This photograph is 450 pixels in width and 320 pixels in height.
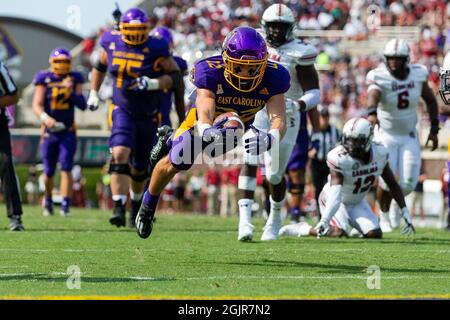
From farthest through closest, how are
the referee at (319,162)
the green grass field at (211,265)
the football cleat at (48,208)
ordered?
the football cleat at (48,208) → the referee at (319,162) → the green grass field at (211,265)

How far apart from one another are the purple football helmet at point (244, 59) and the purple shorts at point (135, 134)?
3.53m

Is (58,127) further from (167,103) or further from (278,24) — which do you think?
(278,24)

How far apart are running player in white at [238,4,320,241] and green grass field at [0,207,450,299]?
405mm

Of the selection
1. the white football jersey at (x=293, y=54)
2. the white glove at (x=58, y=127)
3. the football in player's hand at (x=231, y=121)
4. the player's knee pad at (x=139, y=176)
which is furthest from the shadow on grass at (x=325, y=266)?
the white glove at (x=58, y=127)

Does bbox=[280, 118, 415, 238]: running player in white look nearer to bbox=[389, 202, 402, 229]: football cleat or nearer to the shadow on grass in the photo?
bbox=[389, 202, 402, 229]: football cleat

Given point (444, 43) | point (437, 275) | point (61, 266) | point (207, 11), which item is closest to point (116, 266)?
point (61, 266)

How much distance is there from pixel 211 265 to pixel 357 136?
3.18 m

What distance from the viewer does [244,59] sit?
7320 mm

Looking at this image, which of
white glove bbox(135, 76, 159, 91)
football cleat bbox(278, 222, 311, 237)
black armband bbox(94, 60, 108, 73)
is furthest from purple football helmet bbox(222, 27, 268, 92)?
black armband bbox(94, 60, 108, 73)

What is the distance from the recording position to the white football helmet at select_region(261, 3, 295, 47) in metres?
9.88

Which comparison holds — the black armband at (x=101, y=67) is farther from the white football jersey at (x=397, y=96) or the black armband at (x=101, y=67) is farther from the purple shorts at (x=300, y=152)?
the white football jersey at (x=397, y=96)

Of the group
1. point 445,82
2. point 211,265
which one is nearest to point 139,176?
point 211,265

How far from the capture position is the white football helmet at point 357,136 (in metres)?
10.0
